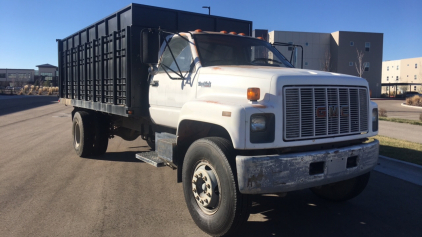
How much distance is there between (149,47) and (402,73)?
86315mm

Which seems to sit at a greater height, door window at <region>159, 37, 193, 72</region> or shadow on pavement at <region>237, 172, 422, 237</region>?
door window at <region>159, 37, 193, 72</region>

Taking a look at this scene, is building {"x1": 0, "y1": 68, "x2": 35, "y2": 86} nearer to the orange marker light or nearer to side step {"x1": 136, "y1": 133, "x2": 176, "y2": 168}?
side step {"x1": 136, "y1": 133, "x2": 176, "y2": 168}

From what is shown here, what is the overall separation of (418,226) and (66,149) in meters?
8.36

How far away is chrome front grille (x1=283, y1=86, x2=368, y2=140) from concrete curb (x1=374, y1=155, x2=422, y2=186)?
2.77 m

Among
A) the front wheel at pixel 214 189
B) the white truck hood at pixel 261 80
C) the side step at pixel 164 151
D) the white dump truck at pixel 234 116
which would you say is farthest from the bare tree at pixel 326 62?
the front wheel at pixel 214 189

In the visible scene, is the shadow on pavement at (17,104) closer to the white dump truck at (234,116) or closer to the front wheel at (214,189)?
the white dump truck at (234,116)

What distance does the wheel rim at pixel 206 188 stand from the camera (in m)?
4.04

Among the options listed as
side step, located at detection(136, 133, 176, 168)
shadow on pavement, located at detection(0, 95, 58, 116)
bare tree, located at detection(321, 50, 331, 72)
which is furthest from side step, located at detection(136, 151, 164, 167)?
bare tree, located at detection(321, 50, 331, 72)

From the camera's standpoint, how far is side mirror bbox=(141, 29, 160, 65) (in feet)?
17.4

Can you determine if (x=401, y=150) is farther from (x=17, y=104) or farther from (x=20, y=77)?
(x=20, y=77)

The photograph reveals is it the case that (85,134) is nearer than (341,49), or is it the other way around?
(85,134)

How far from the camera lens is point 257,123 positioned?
378cm

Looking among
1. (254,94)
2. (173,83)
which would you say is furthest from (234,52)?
(254,94)

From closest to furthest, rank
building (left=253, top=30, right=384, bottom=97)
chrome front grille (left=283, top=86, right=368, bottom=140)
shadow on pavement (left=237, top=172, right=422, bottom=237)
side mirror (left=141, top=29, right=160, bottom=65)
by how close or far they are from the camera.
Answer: chrome front grille (left=283, top=86, right=368, bottom=140)
shadow on pavement (left=237, top=172, right=422, bottom=237)
side mirror (left=141, top=29, right=160, bottom=65)
building (left=253, top=30, right=384, bottom=97)
